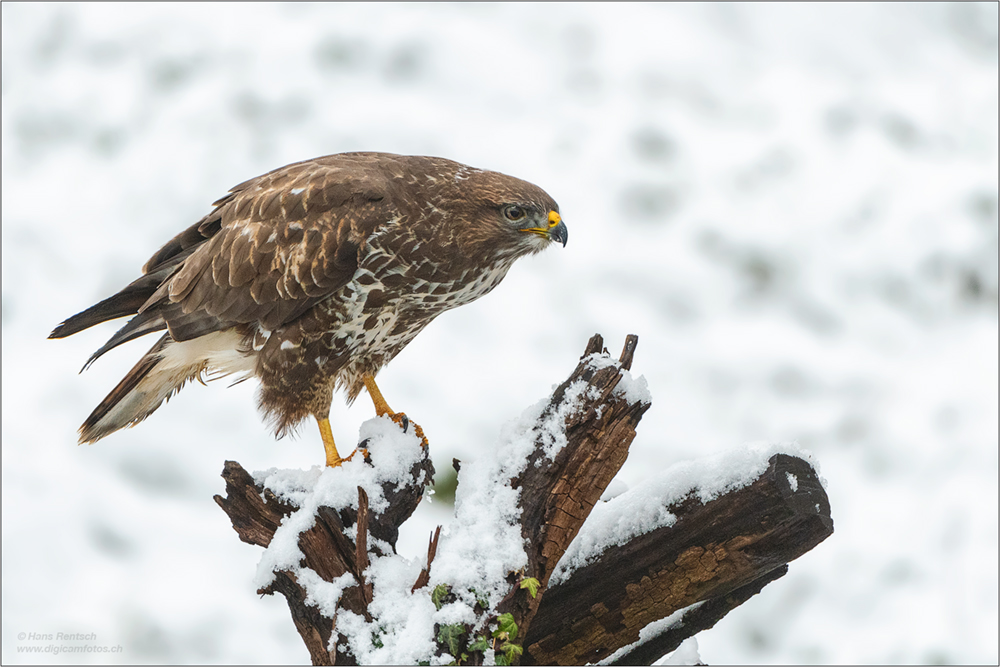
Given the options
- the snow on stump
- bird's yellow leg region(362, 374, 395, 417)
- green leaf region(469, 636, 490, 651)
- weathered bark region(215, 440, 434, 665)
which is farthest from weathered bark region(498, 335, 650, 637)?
bird's yellow leg region(362, 374, 395, 417)

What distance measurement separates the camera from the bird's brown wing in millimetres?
4070

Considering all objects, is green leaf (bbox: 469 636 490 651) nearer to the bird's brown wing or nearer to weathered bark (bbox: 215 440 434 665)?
weathered bark (bbox: 215 440 434 665)

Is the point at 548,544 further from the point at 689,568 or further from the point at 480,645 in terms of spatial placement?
the point at 689,568

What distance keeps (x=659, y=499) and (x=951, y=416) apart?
4.59 metres

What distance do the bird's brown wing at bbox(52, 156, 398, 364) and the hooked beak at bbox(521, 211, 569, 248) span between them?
2.06ft

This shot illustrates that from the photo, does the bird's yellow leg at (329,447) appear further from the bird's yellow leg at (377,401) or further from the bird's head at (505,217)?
the bird's head at (505,217)

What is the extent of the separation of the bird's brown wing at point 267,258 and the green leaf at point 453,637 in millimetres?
1586

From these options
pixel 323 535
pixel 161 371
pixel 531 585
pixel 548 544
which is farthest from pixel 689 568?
pixel 161 371

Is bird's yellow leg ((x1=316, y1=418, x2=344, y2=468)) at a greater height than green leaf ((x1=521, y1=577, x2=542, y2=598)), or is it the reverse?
bird's yellow leg ((x1=316, y1=418, x2=344, y2=468))

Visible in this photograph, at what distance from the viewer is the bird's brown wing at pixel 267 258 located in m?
4.07

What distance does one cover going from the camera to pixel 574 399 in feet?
11.0

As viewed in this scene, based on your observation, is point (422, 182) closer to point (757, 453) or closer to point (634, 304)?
point (757, 453)

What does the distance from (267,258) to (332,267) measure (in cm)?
35

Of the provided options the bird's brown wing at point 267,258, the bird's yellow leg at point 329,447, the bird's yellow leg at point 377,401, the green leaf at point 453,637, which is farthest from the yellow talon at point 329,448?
the green leaf at point 453,637
